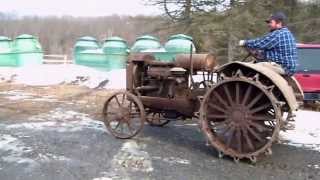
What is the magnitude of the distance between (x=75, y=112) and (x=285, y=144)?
16.9 ft

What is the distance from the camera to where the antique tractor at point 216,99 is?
7.22 meters

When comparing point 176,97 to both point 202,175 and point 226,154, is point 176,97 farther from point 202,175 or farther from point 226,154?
point 202,175

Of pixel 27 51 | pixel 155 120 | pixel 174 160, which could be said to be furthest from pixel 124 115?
pixel 27 51

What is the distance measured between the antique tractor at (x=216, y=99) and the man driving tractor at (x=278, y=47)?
228mm

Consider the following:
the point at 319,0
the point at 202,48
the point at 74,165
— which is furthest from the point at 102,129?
the point at 319,0

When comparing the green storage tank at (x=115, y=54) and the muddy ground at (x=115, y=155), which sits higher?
the green storage tank at (x=115, y=54)

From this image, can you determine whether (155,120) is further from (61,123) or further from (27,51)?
(27,51)

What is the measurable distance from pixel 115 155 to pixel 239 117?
1881 millimetres

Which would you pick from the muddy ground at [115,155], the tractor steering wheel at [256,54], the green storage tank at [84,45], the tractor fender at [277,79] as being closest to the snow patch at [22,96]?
the muddy ground at [115,155]

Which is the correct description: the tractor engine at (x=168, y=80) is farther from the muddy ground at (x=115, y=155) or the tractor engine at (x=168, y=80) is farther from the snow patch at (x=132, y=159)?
the snow patch at (x=132, y=159)

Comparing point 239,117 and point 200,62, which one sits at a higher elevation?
point 200,62

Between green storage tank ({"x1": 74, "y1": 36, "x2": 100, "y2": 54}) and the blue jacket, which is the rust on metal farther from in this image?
green storage tank ({"x1": 74, "y1": 36, "x2": 100, "y2": 54})

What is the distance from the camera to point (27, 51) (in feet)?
79.3

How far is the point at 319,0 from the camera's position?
26.9 metres
